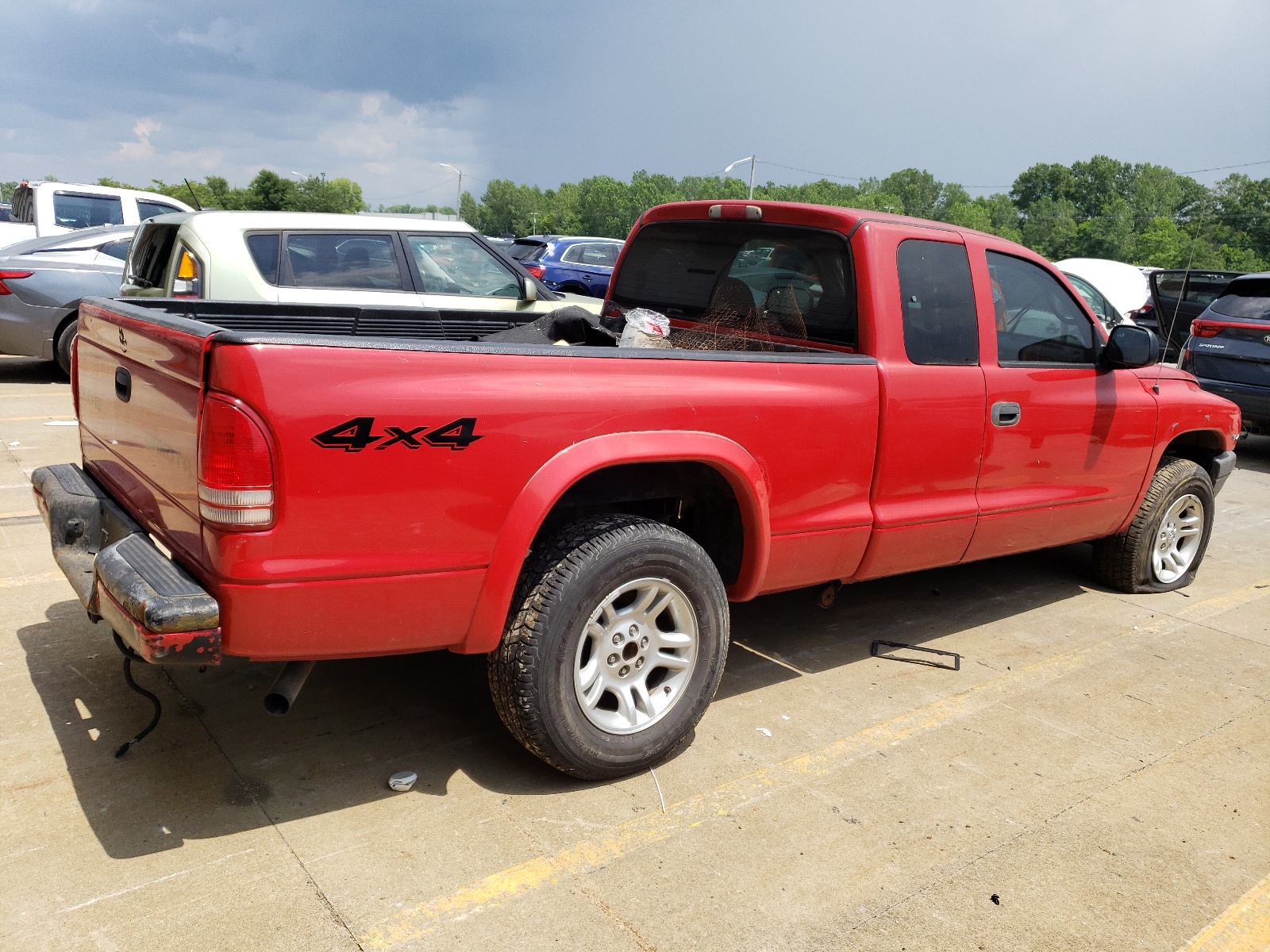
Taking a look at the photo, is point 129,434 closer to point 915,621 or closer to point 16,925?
point 16,925

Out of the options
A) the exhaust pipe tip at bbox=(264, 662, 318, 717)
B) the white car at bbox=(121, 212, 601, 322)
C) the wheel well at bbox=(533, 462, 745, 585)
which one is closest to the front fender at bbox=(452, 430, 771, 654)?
the wheel well at bbox=(533, 462, 745, 585)

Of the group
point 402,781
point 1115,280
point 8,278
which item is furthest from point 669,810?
point 1115,280

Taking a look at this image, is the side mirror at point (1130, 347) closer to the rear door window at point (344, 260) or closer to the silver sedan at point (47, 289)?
the rear door window at point (344, 260)

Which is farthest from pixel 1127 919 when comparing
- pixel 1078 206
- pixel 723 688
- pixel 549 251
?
pixel 1078 206

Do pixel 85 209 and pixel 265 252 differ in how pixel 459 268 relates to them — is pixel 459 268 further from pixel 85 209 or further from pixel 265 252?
pixel 85 209

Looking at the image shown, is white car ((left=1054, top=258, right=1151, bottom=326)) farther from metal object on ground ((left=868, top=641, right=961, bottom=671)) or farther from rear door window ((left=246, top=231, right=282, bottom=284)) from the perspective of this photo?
metal object on ground ((left=868, top=641, right=961, bottom=671))

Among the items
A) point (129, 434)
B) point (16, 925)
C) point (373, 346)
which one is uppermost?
point (373, 346)

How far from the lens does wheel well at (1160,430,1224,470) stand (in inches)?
226

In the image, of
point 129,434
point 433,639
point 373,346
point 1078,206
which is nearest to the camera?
point 373,346

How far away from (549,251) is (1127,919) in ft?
60.5

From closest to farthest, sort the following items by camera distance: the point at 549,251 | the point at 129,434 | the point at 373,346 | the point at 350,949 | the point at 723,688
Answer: the point at 350,949
the point at 373,346
the point at 129,434
the point at 723,688
the point at 549,251

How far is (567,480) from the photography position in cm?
299

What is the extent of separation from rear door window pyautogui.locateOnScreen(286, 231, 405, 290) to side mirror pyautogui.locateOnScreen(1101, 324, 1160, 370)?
4.81m

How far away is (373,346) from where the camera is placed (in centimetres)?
266
